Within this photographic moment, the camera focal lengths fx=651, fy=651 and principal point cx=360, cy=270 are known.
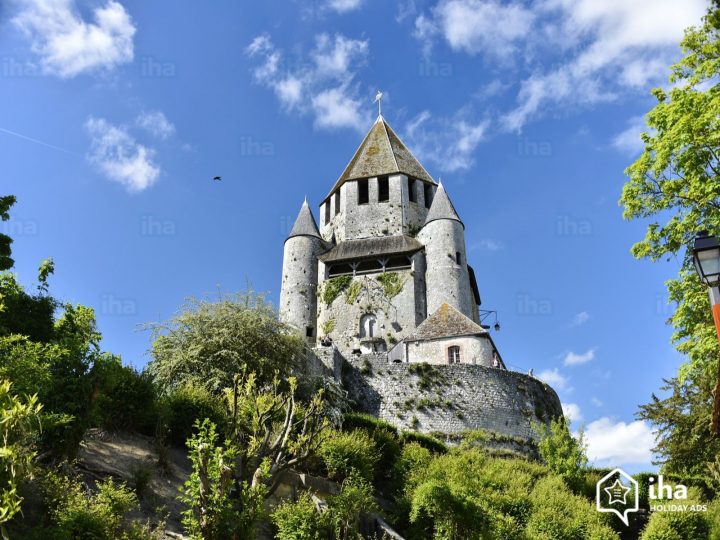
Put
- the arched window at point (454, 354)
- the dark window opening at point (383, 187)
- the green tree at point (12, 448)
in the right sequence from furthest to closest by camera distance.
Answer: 1. the dark window opening at point (383, 187)
2. the arched window at point (454, 354)
3. the green tree at point (12, 448)

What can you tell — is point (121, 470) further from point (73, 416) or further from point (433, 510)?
point (433, 510)

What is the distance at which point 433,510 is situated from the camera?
14344 mm

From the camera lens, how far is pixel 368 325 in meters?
34.4

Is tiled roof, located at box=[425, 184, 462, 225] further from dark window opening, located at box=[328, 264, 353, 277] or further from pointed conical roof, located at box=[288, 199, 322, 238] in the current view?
pointed conical roof, located at box=[288, 199, 322, 238]

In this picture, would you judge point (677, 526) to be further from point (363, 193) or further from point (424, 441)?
point (363, 193)

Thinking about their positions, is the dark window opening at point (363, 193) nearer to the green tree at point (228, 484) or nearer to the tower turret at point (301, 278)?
the tower turret at point (301, 278)

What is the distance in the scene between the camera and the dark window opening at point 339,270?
119 feet

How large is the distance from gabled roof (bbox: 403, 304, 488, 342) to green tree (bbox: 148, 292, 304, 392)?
8.53 m

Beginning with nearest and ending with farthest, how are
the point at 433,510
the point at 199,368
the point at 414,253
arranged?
the point at 433,510 → the point at 199,368 → the point at 414,253

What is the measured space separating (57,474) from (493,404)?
18.0 m

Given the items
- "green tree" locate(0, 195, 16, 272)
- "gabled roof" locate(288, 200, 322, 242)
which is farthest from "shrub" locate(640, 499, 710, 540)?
"gabled roof" locate(288, 200, 322, 242)

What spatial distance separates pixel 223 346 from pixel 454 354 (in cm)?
1132

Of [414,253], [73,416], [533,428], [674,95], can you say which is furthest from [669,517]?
[414,253]

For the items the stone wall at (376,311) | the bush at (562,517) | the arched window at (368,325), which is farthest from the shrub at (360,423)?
the arched window at (368,325)
